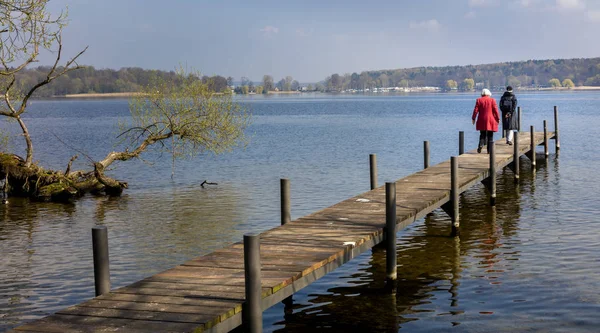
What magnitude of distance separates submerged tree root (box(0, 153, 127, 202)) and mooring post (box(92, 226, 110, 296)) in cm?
1554

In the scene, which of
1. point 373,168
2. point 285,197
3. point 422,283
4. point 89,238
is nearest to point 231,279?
point 285,197

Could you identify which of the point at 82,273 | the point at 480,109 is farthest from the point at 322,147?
the point at 82,273

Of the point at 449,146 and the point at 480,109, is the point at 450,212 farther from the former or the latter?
the point at 449,146

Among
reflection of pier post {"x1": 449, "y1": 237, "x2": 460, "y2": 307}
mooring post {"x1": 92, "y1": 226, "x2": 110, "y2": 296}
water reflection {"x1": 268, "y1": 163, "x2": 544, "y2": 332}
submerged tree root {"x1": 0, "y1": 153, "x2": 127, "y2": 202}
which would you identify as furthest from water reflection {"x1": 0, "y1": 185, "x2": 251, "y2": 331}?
reflection of pier post {"x1": 449, "y1": 237, "x2": 460, "y2": 307}

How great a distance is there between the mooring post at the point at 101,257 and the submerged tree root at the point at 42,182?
51.0ft

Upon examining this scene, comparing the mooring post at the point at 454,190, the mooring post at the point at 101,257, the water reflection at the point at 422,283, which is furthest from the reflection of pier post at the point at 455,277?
the mooring post at the point at 101,257

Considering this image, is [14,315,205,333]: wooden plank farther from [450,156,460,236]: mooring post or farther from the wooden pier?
[450,156,460,236]: mooring post

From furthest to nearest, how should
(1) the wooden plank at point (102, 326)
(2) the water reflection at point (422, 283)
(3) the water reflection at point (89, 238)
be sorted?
(3) the water reflection at point (89, 238) < (2) the water reflection at point (422, 283) < (1) the wooden plank at point (102, 326)

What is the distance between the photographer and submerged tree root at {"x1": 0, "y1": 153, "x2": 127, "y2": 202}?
2372cm

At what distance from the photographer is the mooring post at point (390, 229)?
1188cm

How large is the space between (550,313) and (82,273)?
8.52 m

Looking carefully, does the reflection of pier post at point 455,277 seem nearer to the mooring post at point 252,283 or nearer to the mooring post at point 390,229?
the mooring post at point 390,229

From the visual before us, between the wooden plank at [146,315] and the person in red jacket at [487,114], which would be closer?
the wooden plank at [146,315]

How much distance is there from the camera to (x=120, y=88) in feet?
596
